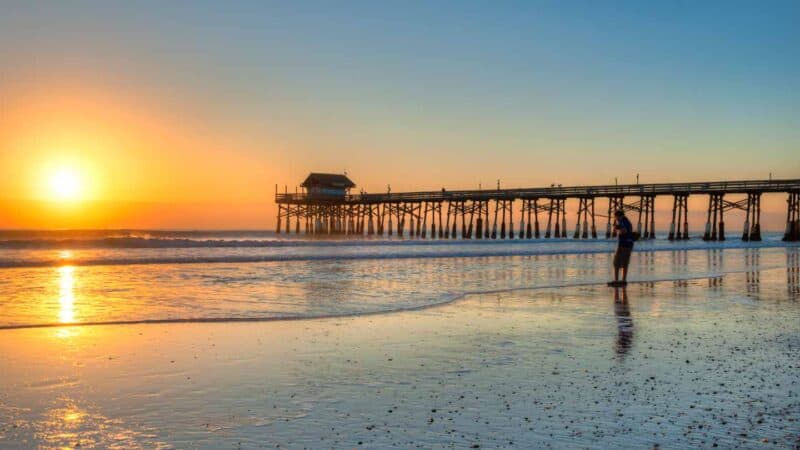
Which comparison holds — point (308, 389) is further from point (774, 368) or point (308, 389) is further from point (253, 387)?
point (774, 368)

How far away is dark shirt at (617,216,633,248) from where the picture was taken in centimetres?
1593

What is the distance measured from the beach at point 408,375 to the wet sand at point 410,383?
2 centimetres

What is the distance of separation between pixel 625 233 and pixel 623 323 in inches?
261

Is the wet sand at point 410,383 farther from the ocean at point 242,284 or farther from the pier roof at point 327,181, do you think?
the pier roof at point 327,181

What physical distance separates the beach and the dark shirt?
11.8 feet

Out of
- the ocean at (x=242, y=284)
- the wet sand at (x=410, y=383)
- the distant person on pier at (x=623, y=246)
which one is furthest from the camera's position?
the distant person on pier at (x=623, y=246)

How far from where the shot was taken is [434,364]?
22.4ft

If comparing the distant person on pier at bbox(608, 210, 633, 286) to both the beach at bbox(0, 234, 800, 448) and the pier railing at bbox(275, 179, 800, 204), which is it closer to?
the beach at bbox(0, 234, 800, 448)

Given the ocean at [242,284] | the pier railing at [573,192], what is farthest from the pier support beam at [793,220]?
the ocean at [242,284]

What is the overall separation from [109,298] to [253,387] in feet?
26.2

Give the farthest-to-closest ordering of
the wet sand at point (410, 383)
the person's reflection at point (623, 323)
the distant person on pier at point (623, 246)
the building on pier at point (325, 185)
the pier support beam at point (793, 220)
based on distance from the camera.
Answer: the building on pier at point (325, 185), the pier support beam at point (793, 220), the distant person on pier at point (623, 246), the person's reflection at point (623, 323), the wet sand at point (410, 383)

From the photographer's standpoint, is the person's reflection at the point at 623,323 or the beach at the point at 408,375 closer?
the beach at the point at 408,375

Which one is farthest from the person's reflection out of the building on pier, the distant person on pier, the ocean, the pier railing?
the building on pier

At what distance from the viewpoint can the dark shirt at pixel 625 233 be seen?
52.3 feet
